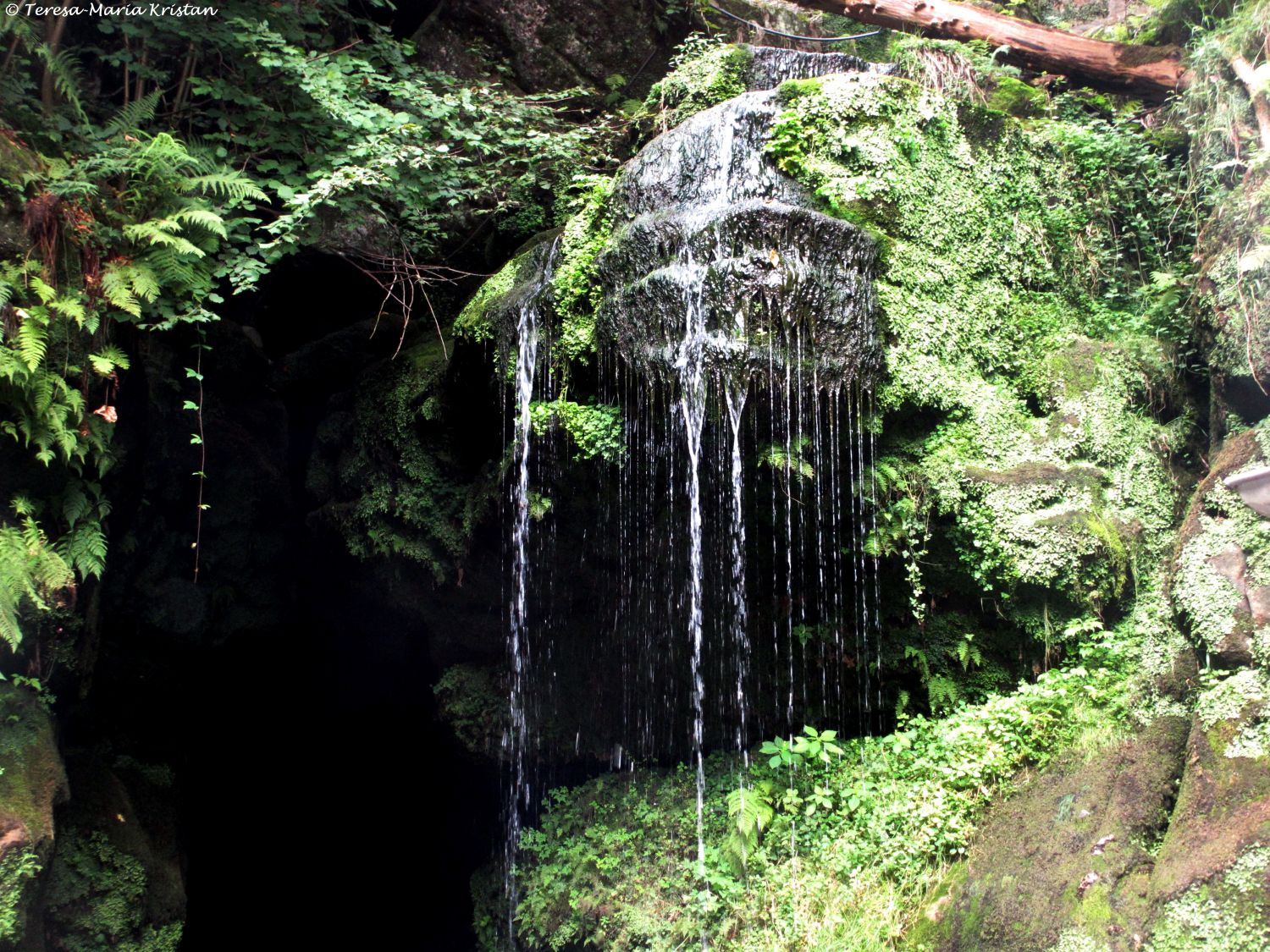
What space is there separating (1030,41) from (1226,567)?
595 cm

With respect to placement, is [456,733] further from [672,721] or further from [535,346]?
[535,346]

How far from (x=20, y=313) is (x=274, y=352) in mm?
4632

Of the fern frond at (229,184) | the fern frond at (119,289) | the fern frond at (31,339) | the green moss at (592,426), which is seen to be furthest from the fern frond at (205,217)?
the green moss at (592,426)

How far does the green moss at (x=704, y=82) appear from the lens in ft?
26.3

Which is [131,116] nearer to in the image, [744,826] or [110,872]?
[110,872]

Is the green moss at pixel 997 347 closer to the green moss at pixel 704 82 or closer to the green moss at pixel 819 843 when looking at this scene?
the green moss at pixel 819 843

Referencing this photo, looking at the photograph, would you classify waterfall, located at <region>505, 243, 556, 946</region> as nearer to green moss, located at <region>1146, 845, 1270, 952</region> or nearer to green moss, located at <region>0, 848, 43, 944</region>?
green moss, located at <region>0, 848, 43, 944</region>

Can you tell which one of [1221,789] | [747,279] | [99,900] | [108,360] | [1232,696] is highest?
[747,279]

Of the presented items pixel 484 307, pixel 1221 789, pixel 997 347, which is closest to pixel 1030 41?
pixel 997 347

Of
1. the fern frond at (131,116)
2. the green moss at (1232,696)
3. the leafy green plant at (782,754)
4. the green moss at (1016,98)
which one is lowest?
the leafy green plant at (782,754)

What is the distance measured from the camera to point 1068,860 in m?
4.83

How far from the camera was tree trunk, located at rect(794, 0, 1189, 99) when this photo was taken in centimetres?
840

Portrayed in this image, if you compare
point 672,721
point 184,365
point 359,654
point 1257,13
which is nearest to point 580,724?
point 672,721

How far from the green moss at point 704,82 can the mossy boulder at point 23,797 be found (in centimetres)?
695
